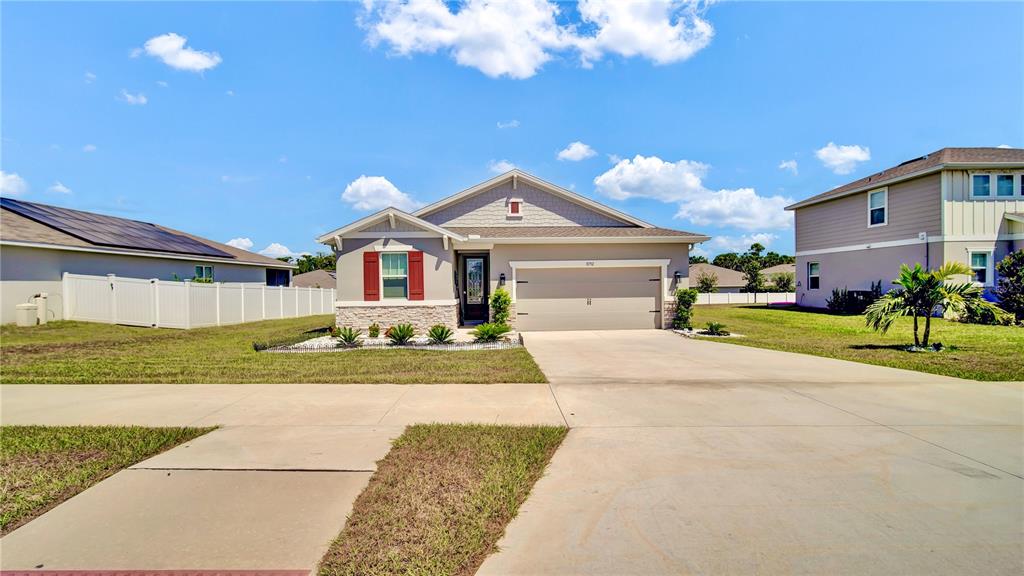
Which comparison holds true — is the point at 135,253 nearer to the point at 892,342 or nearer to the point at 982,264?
the point at 892,342

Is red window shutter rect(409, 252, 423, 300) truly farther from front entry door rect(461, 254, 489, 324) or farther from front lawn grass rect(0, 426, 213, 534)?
front lawn grass rect(0, 426, 213, 534)

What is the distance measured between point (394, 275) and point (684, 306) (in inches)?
370

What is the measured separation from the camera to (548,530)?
3.03 metres

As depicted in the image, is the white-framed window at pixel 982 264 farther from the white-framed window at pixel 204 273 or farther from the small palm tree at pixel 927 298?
the white-framed window at pixel 204 273

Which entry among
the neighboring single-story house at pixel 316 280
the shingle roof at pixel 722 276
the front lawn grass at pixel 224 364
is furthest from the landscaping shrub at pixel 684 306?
the neighboring single-story house at pixel 316 280

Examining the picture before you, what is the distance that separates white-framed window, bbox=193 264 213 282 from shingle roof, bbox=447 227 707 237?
45.2 feet

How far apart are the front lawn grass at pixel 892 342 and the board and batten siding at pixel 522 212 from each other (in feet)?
18.6

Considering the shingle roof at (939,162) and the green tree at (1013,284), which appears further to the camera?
the shingle roof at (939,162)

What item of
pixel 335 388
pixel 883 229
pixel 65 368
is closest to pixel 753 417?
pixel 335 388

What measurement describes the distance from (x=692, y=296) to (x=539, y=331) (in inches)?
200

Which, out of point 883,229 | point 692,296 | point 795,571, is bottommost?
point 795,571

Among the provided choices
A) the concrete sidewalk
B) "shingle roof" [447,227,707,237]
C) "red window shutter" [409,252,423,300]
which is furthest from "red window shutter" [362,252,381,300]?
the concrete sidewalk

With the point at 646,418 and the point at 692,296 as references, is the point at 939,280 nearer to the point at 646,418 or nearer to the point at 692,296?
the point at 692,296

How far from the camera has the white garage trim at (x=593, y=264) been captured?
1524cm
